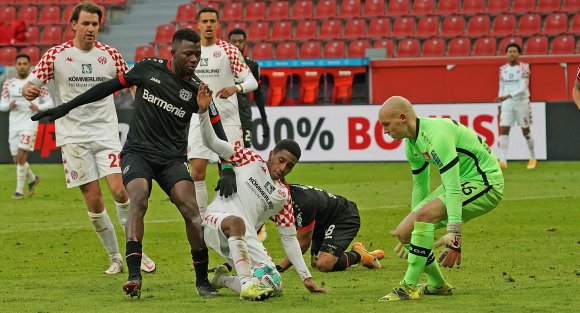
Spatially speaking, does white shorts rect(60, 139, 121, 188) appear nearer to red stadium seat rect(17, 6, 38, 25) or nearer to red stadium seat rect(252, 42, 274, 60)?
red stadium seat rect(252, 42, 274, 60)

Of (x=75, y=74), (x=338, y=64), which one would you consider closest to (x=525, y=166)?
(x=338, y=64)

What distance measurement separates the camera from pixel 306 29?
29.8m

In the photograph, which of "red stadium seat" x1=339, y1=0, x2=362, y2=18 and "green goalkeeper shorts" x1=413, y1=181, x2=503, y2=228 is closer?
"green goalkeeper shorts" x1=413, y1=181, x2=503, y2=228

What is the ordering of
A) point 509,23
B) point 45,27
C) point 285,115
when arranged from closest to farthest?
point 285,115 < point 509,23 < point 45,27

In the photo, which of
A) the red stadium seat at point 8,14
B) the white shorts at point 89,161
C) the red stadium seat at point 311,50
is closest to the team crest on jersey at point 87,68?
the white shorts at point 89,161

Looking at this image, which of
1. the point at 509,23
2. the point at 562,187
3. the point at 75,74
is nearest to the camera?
the point at 75,74

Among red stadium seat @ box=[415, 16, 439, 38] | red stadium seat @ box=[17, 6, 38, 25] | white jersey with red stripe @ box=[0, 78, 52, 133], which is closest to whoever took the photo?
white jersey with red stripe @ box=[0, 78, 52, 133]

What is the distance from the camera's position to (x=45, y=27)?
32438mm

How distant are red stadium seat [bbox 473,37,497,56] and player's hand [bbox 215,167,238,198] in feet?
62.9

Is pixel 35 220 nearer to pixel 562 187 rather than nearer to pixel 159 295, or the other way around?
pixel 159 295

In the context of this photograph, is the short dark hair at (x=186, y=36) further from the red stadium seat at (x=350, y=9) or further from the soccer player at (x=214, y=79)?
the red stadium seat at (x=350, y=9)

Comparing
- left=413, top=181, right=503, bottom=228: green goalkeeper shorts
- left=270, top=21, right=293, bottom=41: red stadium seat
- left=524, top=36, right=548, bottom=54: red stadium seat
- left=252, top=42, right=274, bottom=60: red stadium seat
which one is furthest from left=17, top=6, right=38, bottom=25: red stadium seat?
left=413, top=181, right=503, bottom=228: green goalkeeper shorts

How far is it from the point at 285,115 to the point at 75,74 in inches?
514

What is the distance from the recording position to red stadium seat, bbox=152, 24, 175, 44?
30422 millimetres
